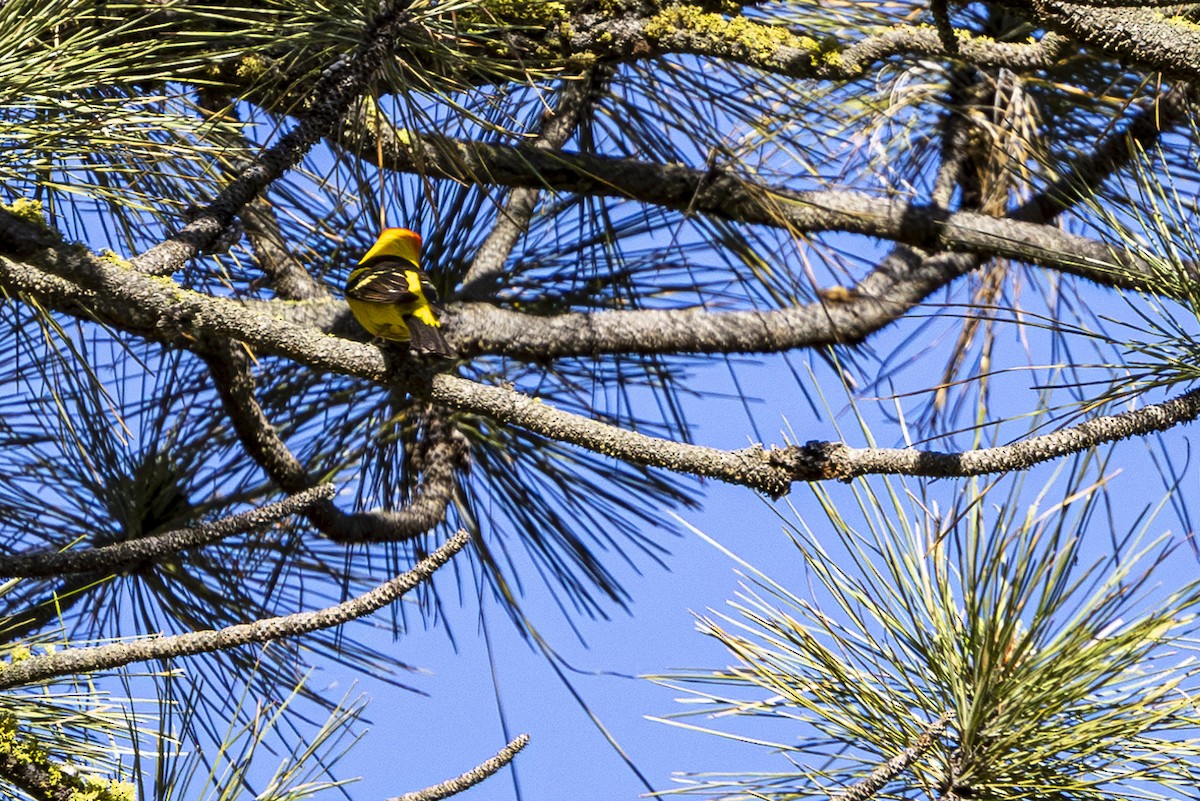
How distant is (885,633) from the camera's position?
1.36m

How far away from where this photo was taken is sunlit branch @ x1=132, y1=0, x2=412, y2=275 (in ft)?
4.18

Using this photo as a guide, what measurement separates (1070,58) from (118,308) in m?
1.58

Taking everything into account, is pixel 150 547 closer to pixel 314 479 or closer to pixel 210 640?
pixel 210 640

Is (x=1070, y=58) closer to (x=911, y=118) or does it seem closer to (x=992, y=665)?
(x=911, y=118)

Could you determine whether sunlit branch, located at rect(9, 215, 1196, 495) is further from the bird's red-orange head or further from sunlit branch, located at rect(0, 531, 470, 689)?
the bird's red-orange head

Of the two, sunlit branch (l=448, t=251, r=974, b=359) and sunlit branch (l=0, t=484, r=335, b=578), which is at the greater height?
sunlit branch (l=448, t=251, r=974, b=359)

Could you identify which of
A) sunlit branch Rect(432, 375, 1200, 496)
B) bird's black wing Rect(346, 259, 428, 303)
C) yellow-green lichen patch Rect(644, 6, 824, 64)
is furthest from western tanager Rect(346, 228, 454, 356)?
yellow-green lichen patch Rect(644, 6, 824, 64)

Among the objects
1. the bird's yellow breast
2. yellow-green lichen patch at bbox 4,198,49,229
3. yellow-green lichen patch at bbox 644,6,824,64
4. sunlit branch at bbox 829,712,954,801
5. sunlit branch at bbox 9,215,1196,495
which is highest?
yellow-green lichen patch at bbox 644,6,824,64

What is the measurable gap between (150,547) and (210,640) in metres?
0.22

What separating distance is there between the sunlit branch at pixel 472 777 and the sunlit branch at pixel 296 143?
568 millimetres

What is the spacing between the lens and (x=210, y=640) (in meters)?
1.10

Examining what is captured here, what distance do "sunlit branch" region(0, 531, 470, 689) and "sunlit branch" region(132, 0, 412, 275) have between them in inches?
14.7

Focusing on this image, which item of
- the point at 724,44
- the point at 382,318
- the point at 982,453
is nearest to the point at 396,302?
the point at 382,318

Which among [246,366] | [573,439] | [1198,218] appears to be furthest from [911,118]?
[573,439]
